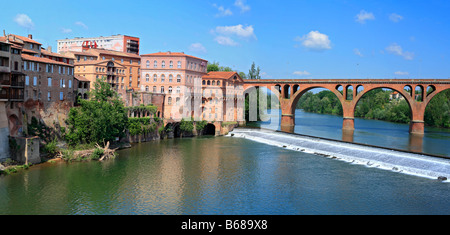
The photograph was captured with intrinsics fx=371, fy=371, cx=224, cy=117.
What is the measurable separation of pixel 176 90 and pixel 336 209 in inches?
2018

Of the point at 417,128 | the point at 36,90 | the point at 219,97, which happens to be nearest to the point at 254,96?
the point at 219,97

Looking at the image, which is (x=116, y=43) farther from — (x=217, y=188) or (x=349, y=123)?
(x=217, y=188)

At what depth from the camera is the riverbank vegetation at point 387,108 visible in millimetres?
98000

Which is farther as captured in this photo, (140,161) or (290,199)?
(140,161)

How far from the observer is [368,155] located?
49219 millimetres

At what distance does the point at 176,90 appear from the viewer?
76000mm

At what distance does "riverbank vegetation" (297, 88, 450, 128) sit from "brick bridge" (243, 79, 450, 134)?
14.4 m

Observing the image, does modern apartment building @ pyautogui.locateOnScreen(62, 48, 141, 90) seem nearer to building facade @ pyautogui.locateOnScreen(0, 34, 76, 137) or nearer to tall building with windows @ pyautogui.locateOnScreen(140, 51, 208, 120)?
tall building with windows @ pyautogui.locateOnScreen(140, 51, 208, 120)

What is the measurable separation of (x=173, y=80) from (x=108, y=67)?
514 inches

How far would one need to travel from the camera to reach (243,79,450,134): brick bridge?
258 ft

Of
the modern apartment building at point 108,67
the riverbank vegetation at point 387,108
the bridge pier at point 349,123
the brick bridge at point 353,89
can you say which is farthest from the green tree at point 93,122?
the riverbank vegetation at point 387,108

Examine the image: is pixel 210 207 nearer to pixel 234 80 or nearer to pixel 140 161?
pixel 140 161

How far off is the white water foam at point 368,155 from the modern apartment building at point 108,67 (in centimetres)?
2978
